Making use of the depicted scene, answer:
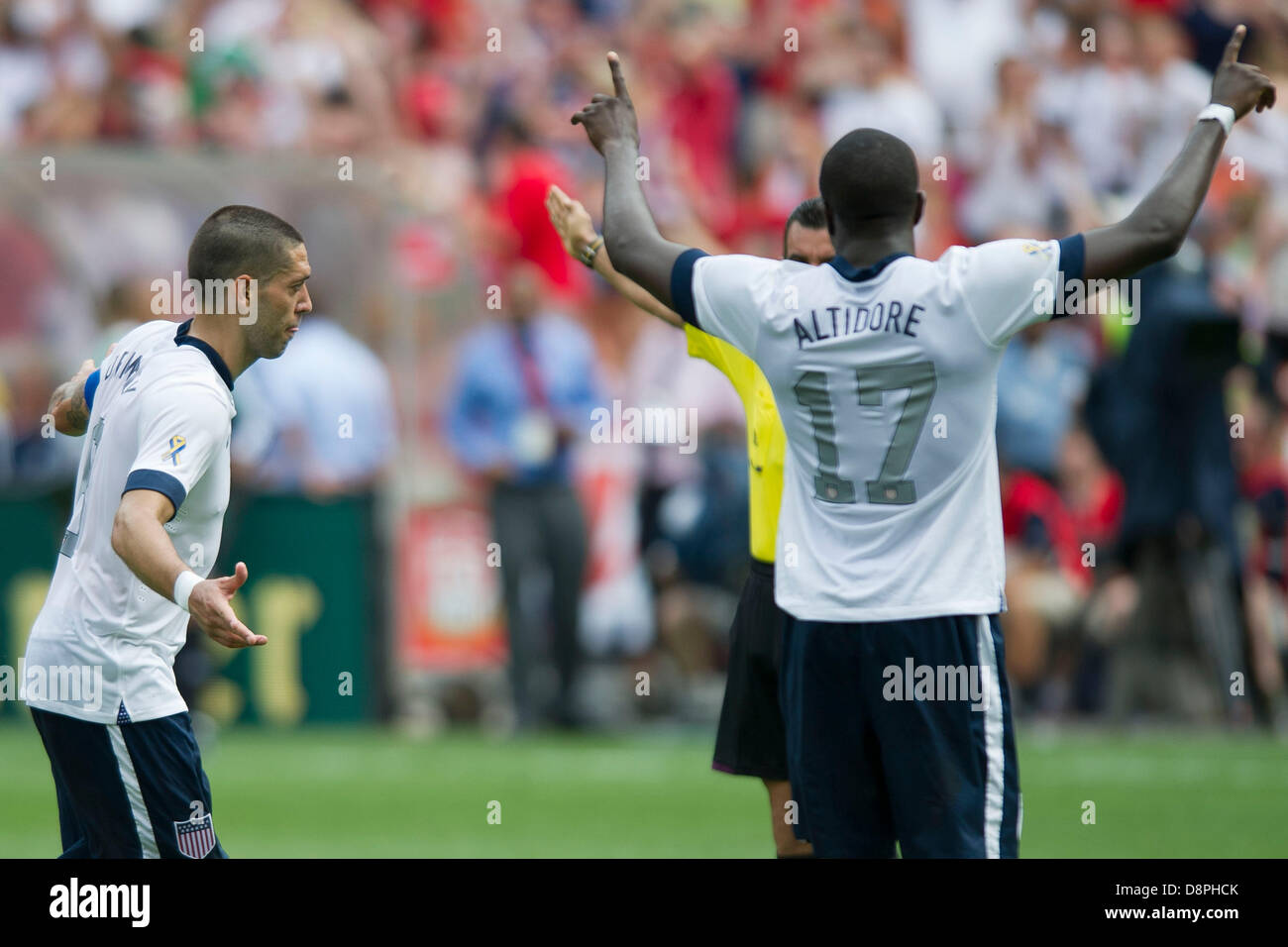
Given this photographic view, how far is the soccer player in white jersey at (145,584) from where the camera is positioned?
5.46m

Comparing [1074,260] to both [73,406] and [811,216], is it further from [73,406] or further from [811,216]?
[73,406]

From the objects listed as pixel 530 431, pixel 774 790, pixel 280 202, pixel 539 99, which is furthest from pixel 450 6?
pixel 774 790

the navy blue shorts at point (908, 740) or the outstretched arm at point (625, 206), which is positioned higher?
the outstretched arm at point (625, 206)

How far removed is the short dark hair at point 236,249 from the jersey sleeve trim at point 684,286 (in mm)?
1139

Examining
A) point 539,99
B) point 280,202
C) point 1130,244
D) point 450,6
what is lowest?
point 1130,244

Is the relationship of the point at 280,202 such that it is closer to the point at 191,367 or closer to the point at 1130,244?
the point at 191,367

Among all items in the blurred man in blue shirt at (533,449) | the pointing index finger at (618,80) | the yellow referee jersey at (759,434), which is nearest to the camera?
the pointing index finger at (618,80)

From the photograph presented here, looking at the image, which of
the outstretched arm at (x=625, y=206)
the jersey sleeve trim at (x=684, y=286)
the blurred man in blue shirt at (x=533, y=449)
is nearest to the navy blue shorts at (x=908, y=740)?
the jersey sleeve trim at (x=684, y=286)

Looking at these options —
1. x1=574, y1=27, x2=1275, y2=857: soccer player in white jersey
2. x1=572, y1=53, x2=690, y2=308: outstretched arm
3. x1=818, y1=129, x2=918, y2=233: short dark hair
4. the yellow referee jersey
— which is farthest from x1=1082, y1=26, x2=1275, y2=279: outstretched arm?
the yellow referee jersey

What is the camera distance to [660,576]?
1425 cm

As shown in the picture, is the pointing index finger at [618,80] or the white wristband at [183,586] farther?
the pointing index finger at [618,80]

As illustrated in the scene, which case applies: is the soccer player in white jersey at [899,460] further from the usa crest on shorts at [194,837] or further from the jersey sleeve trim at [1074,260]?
the usa crest on shorts at [194,837]

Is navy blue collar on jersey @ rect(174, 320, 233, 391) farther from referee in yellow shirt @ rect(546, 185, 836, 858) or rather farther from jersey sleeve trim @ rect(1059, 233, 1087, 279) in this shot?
jersey sleeve trim @ rect(1059, 233, 1087, 279)
